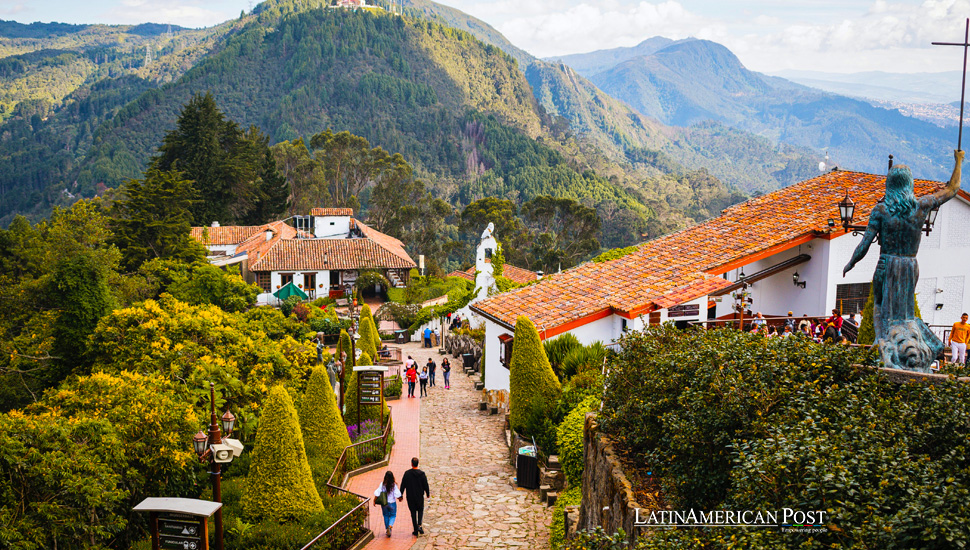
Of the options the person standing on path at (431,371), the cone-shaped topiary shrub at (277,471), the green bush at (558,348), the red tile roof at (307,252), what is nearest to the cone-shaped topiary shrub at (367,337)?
the person standing on path at (431,371)

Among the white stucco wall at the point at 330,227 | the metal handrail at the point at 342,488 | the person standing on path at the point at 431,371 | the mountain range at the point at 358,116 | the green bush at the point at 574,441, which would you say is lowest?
the person standing on path at the point at 431,371

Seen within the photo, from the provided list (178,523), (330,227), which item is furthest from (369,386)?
(330,227)

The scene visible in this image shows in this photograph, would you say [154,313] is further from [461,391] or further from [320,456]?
[461,391]

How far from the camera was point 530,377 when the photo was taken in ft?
43.7

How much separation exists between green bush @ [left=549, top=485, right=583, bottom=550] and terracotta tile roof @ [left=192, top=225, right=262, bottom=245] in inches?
1297

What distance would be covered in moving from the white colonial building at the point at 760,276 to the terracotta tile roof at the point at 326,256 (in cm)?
2390

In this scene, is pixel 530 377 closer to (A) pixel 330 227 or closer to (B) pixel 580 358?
(B) pixel 580 358

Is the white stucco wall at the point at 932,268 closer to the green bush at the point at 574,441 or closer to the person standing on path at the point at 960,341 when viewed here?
the person standing on path at the point at 960,341

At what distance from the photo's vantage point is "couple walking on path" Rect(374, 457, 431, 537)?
1050cm

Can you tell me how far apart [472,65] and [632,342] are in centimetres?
14320

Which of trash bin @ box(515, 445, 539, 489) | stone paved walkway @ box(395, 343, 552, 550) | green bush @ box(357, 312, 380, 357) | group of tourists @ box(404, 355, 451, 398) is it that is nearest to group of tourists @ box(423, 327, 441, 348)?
green bush @ box(357, 312, 380, 357)

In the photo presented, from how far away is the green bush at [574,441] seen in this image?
10.8 meters

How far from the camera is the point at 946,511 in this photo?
3.70 m

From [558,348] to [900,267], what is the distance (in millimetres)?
8598
